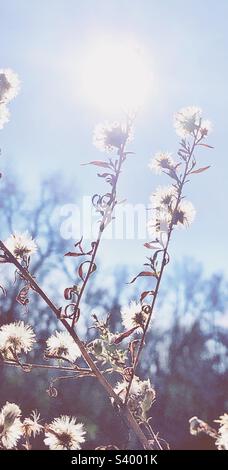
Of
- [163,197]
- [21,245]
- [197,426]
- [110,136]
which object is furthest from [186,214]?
[197,426]

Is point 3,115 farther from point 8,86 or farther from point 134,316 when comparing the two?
point 134,316

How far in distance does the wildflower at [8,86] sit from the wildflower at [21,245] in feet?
1.83

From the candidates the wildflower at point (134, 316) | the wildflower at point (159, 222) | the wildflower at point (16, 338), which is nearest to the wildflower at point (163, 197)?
the wildflower at point (159, 222)

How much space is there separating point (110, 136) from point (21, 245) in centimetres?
54

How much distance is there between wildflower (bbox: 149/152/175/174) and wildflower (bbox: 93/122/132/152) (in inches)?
8.1

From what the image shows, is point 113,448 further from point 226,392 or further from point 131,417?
point 226,392

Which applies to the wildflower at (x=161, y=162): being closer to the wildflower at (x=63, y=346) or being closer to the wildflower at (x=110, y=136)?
the wildflower at (x=110, y=136)

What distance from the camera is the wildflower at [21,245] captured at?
1.84m

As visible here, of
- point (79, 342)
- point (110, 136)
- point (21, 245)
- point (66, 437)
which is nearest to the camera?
point (79, 342)

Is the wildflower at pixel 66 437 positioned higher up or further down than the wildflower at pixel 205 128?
further down

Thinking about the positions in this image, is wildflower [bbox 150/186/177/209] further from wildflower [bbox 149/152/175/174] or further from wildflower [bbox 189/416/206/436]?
wildflower [bbox 189/416/206/436]

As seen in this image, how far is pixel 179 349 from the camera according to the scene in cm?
2383

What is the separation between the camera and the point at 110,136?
174 centimetres

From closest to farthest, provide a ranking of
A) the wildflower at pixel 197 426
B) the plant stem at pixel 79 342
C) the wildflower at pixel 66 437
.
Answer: the wildflower at pixel 197 426 → the plant stem at pixel 79 342 → the wildflower at pixel 66 437
